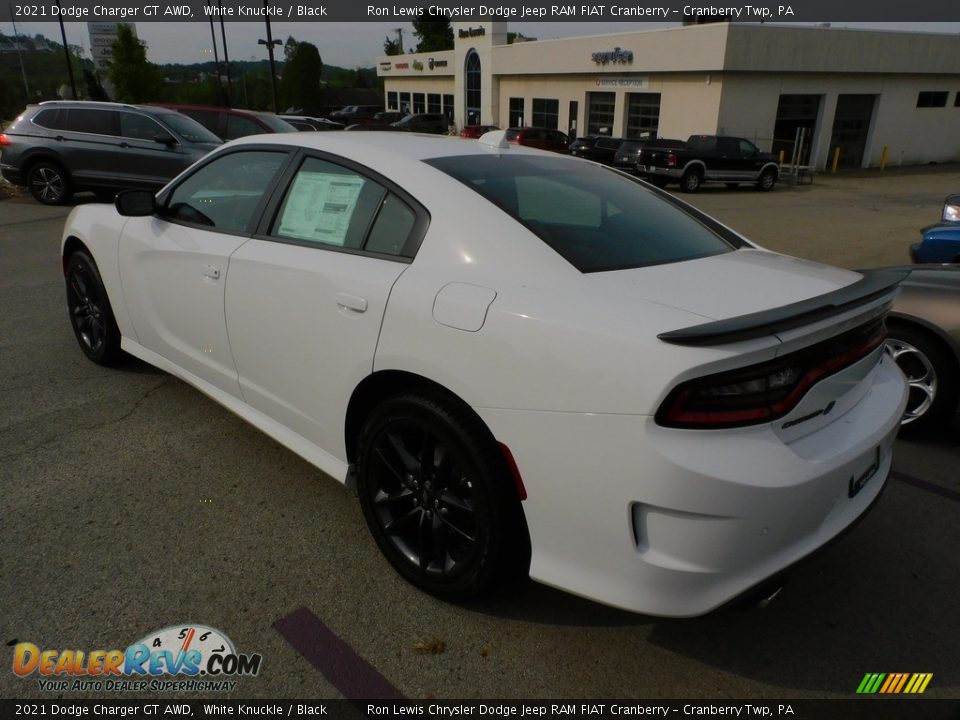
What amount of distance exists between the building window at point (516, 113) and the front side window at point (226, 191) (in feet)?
123

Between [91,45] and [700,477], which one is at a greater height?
[91,45]

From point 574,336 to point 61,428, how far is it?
3.17 meters

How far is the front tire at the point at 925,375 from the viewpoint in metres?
3.71

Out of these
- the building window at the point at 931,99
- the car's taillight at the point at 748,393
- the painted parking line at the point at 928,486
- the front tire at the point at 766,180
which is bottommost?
the front tire at the point at 766,180

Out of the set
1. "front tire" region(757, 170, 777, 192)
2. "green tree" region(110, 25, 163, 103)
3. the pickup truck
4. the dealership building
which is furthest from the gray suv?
"green tree" region(110, 25, 163, 103)

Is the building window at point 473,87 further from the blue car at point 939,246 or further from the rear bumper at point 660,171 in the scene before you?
the blue car at point 939,246

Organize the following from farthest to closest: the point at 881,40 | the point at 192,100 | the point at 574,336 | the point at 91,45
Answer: the point at 91,45 → the point at 192,100 → the point at 881,40 → the point at 574,336

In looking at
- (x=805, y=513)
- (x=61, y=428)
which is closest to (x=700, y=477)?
(x=805, y=513)

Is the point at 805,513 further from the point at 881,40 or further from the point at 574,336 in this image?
the point at 881,40

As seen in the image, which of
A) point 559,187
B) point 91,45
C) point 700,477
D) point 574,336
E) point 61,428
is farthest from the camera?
point 91,45

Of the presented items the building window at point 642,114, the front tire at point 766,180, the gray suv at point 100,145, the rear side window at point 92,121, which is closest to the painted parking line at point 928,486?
the gray suv at point 100,145

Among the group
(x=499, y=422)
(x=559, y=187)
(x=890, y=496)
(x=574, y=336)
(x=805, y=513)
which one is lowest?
(x=890, y=496)

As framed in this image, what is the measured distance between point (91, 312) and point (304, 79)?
75.4 meters
